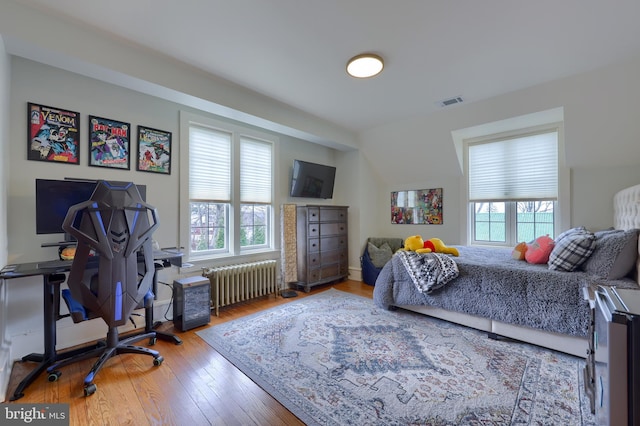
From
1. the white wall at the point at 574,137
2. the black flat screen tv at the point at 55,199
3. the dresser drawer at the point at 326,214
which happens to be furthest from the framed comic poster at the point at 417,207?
the black flat screen tv at the point at 55,199

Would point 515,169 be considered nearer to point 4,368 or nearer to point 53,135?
point 53,135

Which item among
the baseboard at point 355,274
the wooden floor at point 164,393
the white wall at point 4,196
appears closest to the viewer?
the wooden floor at point 164,393

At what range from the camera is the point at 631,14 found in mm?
1787

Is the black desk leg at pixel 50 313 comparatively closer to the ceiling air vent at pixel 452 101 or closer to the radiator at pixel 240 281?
the radiator at pixel 240 281

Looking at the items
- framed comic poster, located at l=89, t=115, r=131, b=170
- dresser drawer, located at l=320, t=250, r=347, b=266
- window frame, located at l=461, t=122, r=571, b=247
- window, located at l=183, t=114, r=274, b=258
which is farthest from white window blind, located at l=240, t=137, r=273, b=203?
window frame, located at l=461, t=122, r=571, b=247

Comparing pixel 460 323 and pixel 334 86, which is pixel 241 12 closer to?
pixel 334 86

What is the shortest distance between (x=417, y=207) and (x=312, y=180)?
188cm

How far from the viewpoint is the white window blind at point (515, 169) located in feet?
11.5

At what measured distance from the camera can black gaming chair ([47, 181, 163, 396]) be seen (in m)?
1.73

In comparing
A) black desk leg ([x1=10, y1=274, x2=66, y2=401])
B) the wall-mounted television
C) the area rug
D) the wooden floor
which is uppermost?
the wall-mounted television

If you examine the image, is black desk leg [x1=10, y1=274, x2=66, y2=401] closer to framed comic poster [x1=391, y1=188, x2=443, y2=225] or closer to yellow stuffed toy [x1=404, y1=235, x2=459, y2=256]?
yellow stuffed toy [x1=404, y1=235, x2=459, y2=256]

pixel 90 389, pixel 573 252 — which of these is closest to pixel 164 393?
pixel 90 389

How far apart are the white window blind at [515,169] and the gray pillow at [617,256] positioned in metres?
1.73

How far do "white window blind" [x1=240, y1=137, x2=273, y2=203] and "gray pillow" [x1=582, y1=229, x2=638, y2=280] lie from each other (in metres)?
3.55
